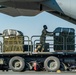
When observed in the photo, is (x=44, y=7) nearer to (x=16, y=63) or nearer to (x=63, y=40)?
(x=63, y=40)

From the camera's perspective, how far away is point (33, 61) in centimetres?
1766

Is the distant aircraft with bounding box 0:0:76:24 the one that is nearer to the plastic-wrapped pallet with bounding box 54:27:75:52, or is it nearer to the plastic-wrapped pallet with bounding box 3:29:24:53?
the plastic-wrapped pallet with bounding box 54:27:75:52

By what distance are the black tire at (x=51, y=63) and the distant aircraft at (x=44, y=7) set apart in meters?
2.08

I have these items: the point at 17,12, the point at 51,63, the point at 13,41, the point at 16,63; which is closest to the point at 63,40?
the point at 51,63

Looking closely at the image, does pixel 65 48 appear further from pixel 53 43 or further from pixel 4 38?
pixel 4 38

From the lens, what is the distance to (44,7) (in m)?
16.7

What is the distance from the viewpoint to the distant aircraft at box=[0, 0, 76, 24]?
15594 mm

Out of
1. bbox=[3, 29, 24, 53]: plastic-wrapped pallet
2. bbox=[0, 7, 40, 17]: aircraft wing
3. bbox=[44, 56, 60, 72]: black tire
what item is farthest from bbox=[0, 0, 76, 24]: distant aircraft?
bbox=[44, 56, 60, 72]: black tire

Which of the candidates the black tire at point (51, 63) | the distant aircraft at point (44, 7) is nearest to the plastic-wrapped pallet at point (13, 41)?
the distant aircraft at point (44, 7)

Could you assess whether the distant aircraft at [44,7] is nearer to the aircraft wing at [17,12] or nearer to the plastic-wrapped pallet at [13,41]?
the aircraft wing at [17,12]

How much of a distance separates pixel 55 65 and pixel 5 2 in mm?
3933

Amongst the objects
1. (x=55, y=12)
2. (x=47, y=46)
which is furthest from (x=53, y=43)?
(x=55, y=12)

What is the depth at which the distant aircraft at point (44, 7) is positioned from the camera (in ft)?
51.2

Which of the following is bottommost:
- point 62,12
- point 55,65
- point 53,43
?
point 55,65
